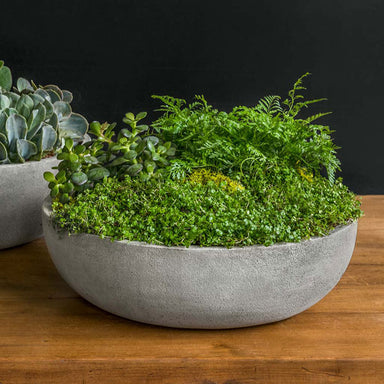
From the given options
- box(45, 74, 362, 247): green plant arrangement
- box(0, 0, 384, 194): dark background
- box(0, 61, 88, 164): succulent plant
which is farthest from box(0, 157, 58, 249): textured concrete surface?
box(0, 0, 384, 194): dark background

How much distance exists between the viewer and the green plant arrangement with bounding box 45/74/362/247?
73cm

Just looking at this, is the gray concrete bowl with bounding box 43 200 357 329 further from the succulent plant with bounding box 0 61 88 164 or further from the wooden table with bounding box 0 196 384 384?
the succulent plant with bounding box 0 61 88 164

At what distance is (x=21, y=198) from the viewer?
1.03 m

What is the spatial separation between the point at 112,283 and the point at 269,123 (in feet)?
1.47

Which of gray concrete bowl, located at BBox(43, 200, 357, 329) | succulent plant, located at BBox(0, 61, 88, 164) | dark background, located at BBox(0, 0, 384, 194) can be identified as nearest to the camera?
gray concrete bowl, located at BBox(43, 200, 357, 329)

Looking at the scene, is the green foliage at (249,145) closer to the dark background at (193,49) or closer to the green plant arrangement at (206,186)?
the green plant arrangement at (206,186)

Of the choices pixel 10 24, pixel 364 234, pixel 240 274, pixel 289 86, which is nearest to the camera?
pixel 240 274

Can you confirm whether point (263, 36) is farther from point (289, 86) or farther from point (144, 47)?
point (144, 47)

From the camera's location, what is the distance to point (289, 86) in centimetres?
242

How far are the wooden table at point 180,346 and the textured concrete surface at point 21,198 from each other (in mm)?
177

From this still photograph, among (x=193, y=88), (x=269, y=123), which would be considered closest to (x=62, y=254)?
(x=269, y=123)

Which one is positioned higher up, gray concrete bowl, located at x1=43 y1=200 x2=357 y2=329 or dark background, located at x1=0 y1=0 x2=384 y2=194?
dark background, located at x1=0 y1=0 x2=384 y2=194

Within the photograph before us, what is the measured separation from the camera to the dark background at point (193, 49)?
89.8 inches

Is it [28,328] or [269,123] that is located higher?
[269,123]
